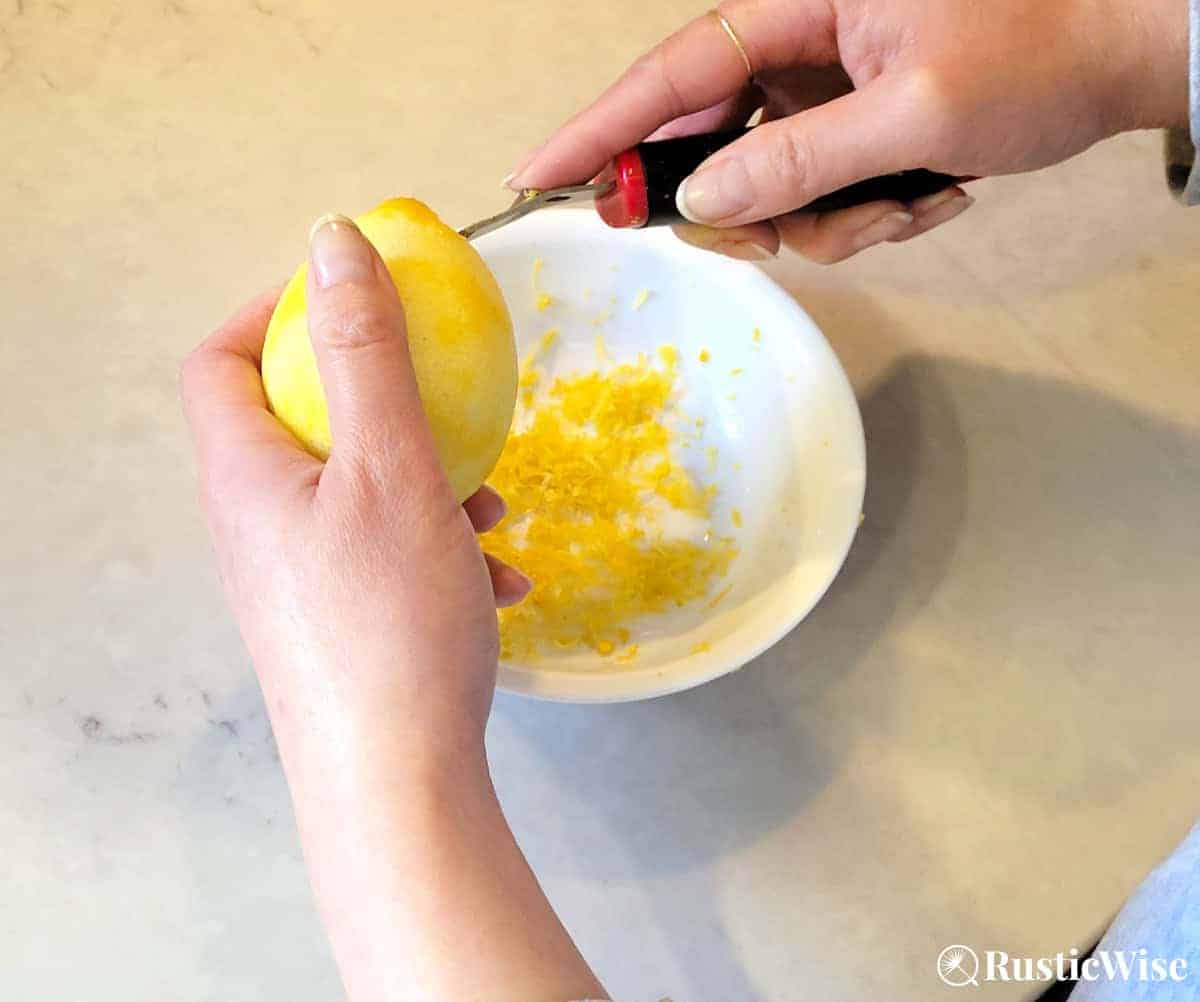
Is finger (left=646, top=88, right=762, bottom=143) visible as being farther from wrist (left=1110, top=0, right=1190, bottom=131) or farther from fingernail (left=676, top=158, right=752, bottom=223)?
wrist (left=1110, top=0, right=1190, bottom=131)

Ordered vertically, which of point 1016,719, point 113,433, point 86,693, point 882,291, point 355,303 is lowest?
point 1016,719

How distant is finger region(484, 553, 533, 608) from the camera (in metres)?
0.83

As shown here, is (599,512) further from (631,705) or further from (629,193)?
(629,193)

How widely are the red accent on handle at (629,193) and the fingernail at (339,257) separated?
281 mm

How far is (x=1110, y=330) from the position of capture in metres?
1.12

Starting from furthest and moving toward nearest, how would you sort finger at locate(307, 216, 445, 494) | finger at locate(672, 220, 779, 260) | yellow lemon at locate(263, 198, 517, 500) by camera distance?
1. finger at locate(672, 220, 779, 260)
2. yellow lemon at locate(263, 198, 517, 500)
3. finger at locate(307, 216, 445, 494)

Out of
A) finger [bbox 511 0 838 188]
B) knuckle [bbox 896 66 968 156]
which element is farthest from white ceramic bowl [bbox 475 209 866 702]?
knuckle [bbox 896 66 968 156]

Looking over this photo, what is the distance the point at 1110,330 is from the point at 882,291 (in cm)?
26

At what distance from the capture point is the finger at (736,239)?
0.92m

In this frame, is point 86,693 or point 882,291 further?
point 882,291

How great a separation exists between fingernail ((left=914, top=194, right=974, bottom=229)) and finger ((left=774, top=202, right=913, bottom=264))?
0.6 inches

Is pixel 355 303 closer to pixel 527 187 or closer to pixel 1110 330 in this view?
pixel 527 187

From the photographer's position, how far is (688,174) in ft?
2.67

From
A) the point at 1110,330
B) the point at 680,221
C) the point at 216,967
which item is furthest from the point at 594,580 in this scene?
the point at 1110,330
